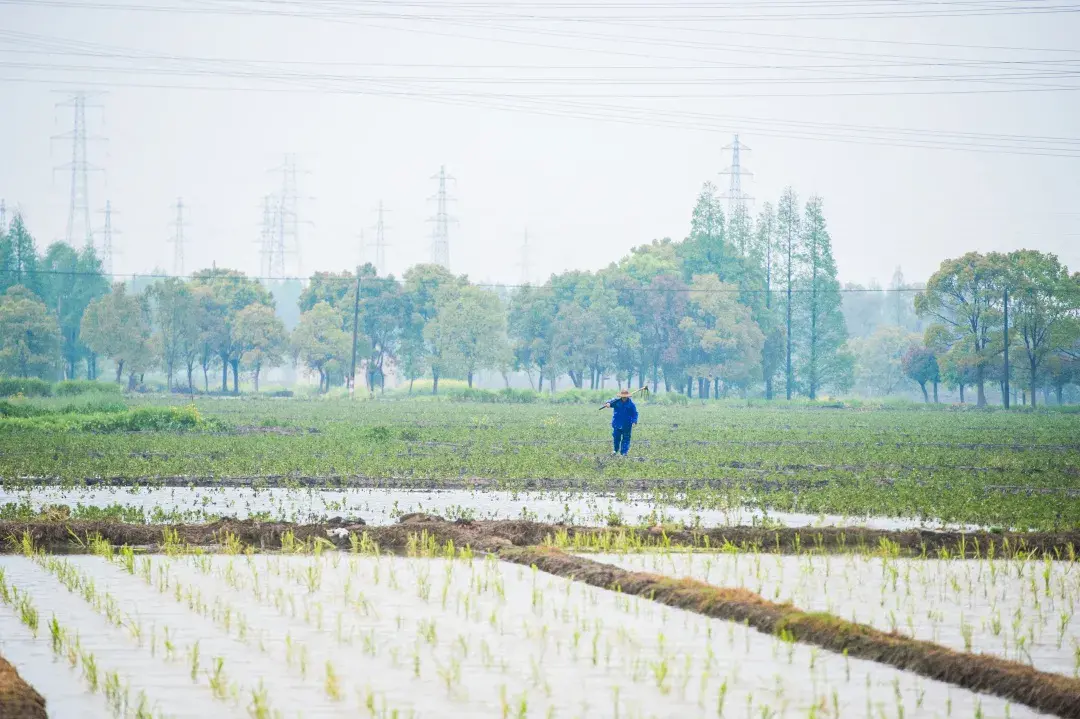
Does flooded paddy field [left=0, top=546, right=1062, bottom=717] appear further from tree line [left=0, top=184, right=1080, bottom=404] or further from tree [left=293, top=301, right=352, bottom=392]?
tree [left=293, top=301, right=352, bottom=392]

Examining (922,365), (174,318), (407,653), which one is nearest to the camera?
(407,653)

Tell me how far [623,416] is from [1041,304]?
77.9 metres

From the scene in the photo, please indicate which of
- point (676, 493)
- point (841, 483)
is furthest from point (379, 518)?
point (841, 483)

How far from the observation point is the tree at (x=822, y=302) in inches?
4609

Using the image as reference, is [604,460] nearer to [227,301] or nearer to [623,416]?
[623,416]

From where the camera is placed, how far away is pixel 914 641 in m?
11.2

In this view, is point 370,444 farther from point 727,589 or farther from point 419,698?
point 419,698

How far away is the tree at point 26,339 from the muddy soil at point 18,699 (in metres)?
99.5

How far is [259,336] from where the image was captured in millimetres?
121062

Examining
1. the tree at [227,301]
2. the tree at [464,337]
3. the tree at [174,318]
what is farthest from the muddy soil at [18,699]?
the tree at [174,318]

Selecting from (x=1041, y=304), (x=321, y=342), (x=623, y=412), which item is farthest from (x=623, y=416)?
(x=321, y=342)

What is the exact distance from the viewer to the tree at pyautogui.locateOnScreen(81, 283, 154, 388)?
366 ft

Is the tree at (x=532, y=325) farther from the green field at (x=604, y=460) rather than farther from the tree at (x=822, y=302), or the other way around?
the green field at (x=604, y=460)

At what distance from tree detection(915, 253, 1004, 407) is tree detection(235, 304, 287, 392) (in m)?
56.7
